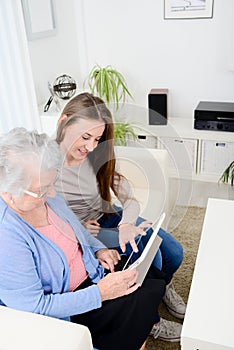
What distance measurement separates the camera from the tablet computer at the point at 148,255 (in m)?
1.26

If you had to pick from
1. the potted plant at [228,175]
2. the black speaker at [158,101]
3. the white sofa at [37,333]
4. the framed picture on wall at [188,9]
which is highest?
the framed picture on wall at [188,9]

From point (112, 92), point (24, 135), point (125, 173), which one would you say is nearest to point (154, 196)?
point (125, 173)

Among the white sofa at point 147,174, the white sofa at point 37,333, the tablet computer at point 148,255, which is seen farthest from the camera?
the white sofa at point 147,174

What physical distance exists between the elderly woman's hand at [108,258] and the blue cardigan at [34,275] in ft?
0.56

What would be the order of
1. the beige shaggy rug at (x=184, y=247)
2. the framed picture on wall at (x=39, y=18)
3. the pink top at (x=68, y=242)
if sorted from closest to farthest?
the pink top at (x=68, y=242)
the beige shaggy rug at (x=184, y=247)
the framed picture on wall at (x=39, y=18)

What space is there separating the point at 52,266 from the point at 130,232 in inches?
15.9

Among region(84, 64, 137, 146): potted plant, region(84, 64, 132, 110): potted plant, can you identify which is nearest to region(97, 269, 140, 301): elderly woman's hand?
region(84, 64, 137, 146): potted plant

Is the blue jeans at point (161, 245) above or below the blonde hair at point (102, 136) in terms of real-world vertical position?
below

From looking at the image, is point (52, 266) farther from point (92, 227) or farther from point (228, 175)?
point (228, 175)

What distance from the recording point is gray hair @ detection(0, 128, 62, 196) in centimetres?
101

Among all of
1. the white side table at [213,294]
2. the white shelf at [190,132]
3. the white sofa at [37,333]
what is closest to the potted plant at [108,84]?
the white shelf at [190,132]

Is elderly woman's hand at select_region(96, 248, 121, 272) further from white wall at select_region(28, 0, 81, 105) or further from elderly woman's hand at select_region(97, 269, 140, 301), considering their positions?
white wall at select_region(28, 0, 81, 105)

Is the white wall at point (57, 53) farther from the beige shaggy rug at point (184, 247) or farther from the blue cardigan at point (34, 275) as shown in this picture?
the blue cardigan at point (34, 275)

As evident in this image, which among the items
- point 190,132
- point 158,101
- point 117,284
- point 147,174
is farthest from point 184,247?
point 158,101
